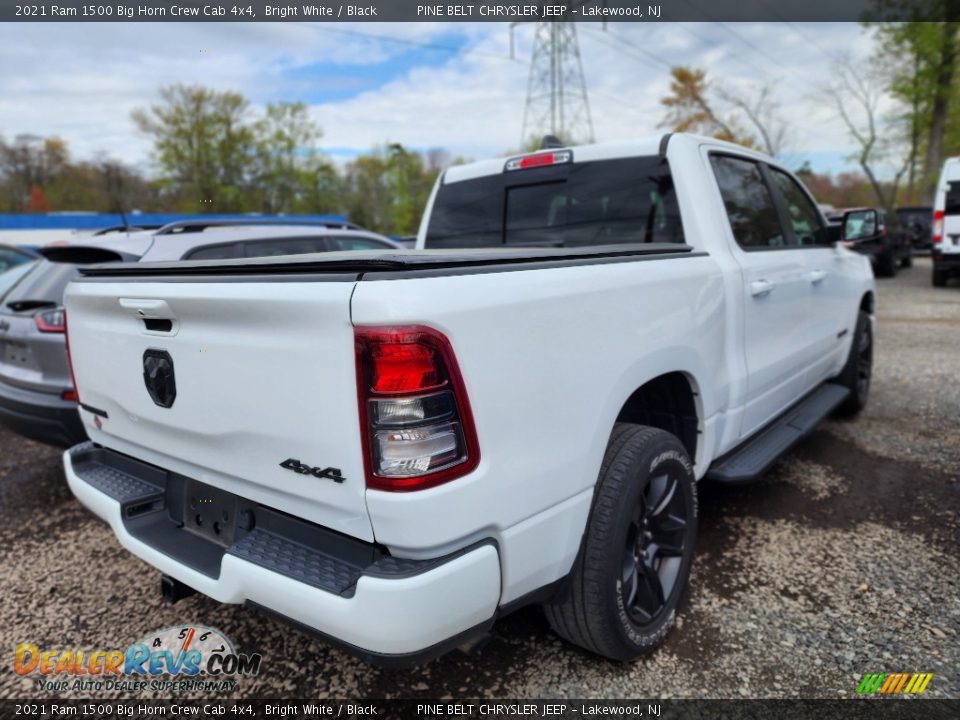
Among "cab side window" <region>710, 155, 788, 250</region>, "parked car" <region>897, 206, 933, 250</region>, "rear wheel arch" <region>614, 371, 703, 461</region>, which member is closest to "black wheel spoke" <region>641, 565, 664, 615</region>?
"rear wheel arch" <region>614, 371, 703, 461</region>

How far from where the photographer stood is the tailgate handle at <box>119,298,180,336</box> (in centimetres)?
197

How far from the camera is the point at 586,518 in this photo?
2008 mm

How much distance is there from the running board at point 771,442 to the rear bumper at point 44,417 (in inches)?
137

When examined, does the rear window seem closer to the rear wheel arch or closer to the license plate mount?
the rear wheel arch

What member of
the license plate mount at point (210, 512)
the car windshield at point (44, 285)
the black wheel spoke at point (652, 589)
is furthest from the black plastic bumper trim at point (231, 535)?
the car windshield at point (44, 285)

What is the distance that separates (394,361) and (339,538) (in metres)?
0.54

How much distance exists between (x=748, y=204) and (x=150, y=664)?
348 centimetres

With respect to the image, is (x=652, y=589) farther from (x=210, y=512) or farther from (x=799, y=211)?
(x=799, y=211)

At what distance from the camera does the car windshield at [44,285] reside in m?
4.18

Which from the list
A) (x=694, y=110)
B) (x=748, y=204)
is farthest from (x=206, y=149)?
(x=748, y=204)

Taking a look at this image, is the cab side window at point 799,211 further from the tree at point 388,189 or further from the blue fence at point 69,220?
the tree at point 388,189

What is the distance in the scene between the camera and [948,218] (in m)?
13.2

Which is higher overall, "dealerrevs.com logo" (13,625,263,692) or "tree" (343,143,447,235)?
"tree" (343,143,447,235)

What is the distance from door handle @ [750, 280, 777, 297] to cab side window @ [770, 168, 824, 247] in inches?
38.1
